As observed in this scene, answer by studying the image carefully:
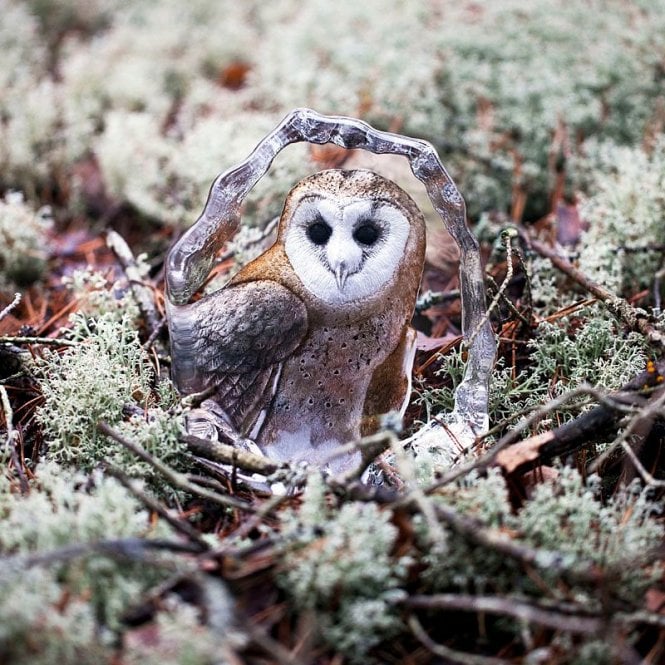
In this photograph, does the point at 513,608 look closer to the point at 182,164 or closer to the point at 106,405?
the point at 106,405

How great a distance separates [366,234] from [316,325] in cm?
24

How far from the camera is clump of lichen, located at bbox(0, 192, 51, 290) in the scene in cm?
288

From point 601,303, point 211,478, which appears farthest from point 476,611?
point 601,303

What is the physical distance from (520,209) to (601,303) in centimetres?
109

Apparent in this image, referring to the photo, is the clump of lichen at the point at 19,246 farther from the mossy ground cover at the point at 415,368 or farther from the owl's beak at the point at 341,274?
the owl's beak at the point at 341,274

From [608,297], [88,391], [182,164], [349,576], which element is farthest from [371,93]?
[349,576]

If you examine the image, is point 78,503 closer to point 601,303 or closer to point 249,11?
point 601,303

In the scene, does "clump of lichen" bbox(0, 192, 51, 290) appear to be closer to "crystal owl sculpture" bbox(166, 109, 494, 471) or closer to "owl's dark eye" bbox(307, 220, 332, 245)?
"crystal owl sculpture" bbox(166, 109, 494, 471)

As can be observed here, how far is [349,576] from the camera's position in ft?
4.42

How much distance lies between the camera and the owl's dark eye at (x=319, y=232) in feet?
6.06

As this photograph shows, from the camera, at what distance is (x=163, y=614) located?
48.4 inches

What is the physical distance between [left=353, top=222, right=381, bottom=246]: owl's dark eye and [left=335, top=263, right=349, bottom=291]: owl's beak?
0.08 meters

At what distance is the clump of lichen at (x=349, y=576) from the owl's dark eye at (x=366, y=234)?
66 cm

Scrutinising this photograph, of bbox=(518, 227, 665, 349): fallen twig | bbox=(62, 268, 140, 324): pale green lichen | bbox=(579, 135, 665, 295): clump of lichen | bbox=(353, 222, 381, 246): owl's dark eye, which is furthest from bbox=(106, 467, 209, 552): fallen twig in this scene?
bbox=(579, 135, 665, 295): clump of lichen
